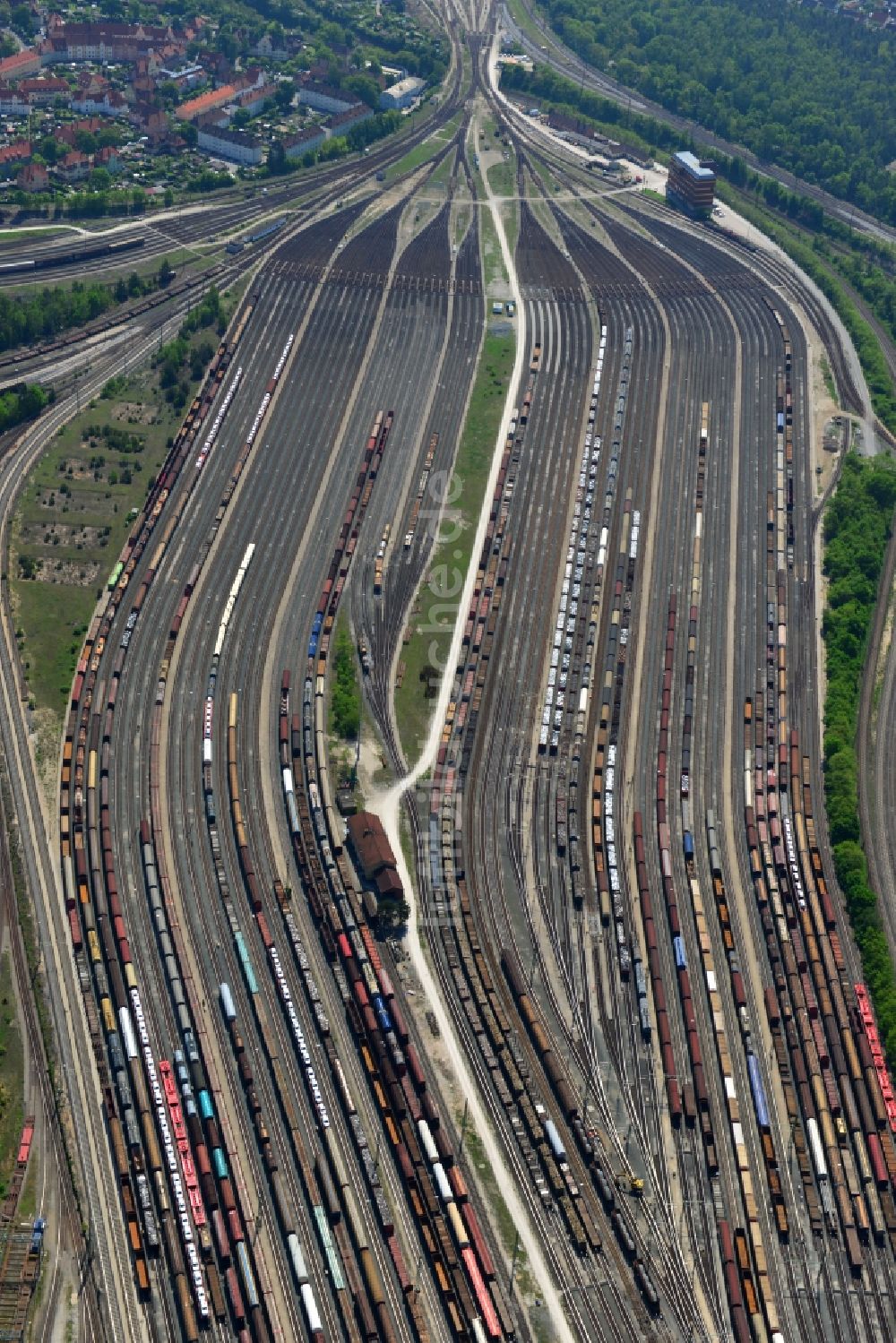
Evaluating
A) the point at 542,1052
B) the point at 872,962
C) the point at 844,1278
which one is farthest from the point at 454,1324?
the point at 872,962

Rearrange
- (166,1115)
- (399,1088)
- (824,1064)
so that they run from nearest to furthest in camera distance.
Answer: (166,1115)
(399,1088)
(824,1064)

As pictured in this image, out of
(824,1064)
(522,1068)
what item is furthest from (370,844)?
(824,1064)

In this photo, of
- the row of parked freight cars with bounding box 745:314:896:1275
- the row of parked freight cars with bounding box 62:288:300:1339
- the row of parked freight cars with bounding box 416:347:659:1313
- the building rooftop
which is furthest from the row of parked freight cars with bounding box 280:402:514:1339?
the row of parked freight cars with bounding box 745:314:896:1275

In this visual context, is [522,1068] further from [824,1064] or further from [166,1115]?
[166,1115]

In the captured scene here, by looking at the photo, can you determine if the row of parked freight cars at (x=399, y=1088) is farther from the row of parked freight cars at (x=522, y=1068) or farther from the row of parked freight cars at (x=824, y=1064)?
the row of parked freight cars at (x=824, y=1064)

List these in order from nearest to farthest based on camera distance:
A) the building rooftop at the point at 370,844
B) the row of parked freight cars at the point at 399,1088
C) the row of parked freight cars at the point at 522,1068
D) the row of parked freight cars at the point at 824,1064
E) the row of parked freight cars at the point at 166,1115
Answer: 1. the row of parked freight cars at the point at 166,1115
2. the row of parked freight cars at the point at 399,1088
3. the row of parked freight cars at the point at 522,1068
4. the row of parked freight cars at the point at 824,1064
5. the building rooftop at the point at 370,844

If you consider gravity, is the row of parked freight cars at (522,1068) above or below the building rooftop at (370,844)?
below

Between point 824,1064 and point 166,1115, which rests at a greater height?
point 166,1115

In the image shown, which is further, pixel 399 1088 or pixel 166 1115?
pixel 399 1088

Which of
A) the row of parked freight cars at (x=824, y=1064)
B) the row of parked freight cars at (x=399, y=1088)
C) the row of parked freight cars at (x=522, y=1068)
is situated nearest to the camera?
the row of parked freight cars at (x=399, y=1088)

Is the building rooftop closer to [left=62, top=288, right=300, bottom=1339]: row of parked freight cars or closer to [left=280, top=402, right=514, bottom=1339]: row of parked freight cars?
[left=280, top=402, right=514, bottom=1339]: row of parked freight cars

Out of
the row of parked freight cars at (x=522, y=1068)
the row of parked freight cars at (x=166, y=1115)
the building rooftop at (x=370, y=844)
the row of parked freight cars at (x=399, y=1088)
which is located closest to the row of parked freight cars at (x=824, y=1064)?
the row of parked freight cars at (x=522, y=1068)

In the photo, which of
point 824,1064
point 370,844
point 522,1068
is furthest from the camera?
point 370,844
